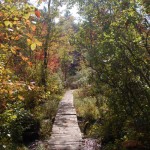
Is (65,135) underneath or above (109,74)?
underneath

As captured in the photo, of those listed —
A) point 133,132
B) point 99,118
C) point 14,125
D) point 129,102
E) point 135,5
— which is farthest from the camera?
point 99,118

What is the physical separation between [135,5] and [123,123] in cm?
315

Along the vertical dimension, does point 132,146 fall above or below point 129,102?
below

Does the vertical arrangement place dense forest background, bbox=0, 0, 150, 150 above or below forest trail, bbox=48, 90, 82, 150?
above

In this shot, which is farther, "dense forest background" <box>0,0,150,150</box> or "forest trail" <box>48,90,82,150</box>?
"forest trail" <box>48,90,82,150</box>

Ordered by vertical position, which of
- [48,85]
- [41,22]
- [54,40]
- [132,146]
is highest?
[41,22]

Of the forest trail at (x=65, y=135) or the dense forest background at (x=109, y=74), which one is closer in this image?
the dense forest background at (x=109, y=74)

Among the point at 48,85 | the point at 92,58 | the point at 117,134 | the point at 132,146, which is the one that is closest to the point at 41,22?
the point at 48,85

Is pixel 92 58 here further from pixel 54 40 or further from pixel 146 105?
pixel 54 40

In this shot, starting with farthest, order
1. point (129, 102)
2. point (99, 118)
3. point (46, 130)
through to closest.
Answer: point (99, 118)
point (46, 130)
point (129, 102)

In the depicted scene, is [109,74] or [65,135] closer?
[109,74]

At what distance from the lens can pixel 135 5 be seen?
5.06m

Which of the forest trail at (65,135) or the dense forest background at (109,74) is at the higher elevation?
the dense forest background at (109,74)

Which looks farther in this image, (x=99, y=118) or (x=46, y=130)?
(x=99, y=118)
